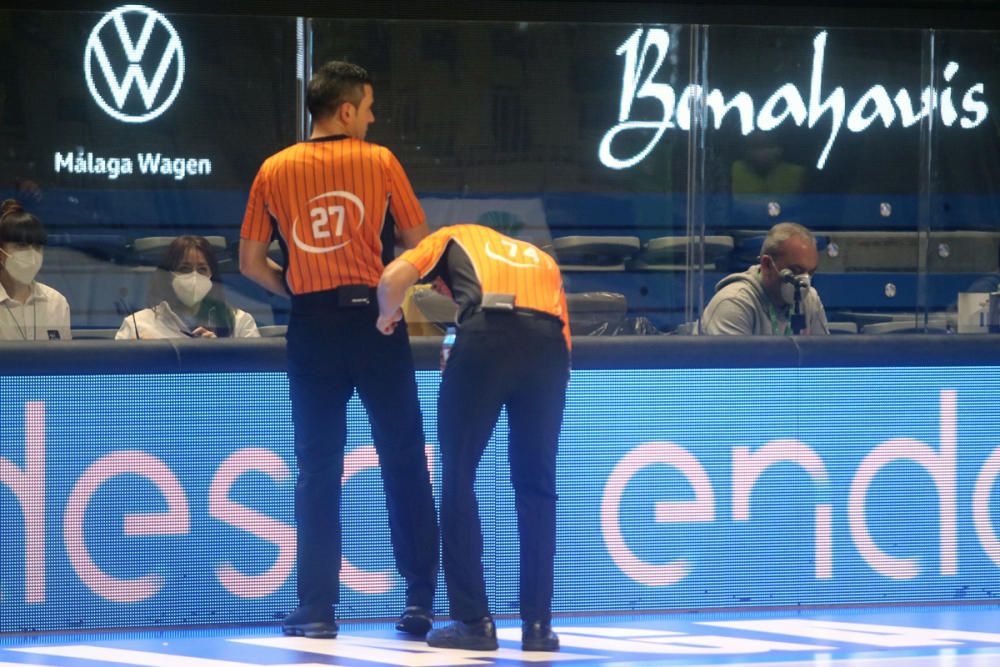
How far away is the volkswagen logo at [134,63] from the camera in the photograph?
18.9 ft

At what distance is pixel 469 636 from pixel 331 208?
4.03ft

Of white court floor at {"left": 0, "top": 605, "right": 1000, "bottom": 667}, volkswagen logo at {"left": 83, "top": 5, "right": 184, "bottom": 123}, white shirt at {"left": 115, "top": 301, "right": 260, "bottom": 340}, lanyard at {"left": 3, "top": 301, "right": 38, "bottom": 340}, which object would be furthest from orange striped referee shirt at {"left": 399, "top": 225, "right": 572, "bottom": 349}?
volkswagen logo at {"left": 83, "top": 5, "right": 184, "bottom": 123}

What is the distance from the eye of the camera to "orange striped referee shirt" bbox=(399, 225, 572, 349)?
441 cm

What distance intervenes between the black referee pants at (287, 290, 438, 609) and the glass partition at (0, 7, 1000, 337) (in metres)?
0.90

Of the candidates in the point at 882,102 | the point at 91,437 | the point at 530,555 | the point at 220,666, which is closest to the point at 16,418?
the point at 91,437

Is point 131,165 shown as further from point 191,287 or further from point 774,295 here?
point 774,295

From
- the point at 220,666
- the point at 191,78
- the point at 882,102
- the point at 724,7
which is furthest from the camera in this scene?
the point at 724,7

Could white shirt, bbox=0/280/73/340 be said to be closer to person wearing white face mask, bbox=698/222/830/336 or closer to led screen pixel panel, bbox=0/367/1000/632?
led screen pixel panel, bbox=0/367/1000/632

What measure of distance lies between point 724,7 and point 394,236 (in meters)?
4.10

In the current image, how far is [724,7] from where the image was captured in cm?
829

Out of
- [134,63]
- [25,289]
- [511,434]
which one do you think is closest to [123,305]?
[25,289]

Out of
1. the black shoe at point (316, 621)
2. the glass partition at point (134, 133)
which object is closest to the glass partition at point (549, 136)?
the glass partition at point (134, 133)

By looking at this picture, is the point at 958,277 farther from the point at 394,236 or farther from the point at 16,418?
the point at 16,418

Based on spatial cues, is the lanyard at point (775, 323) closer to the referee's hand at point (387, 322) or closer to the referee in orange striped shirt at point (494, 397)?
the referee in orange striped shirt at point (494, 397)
